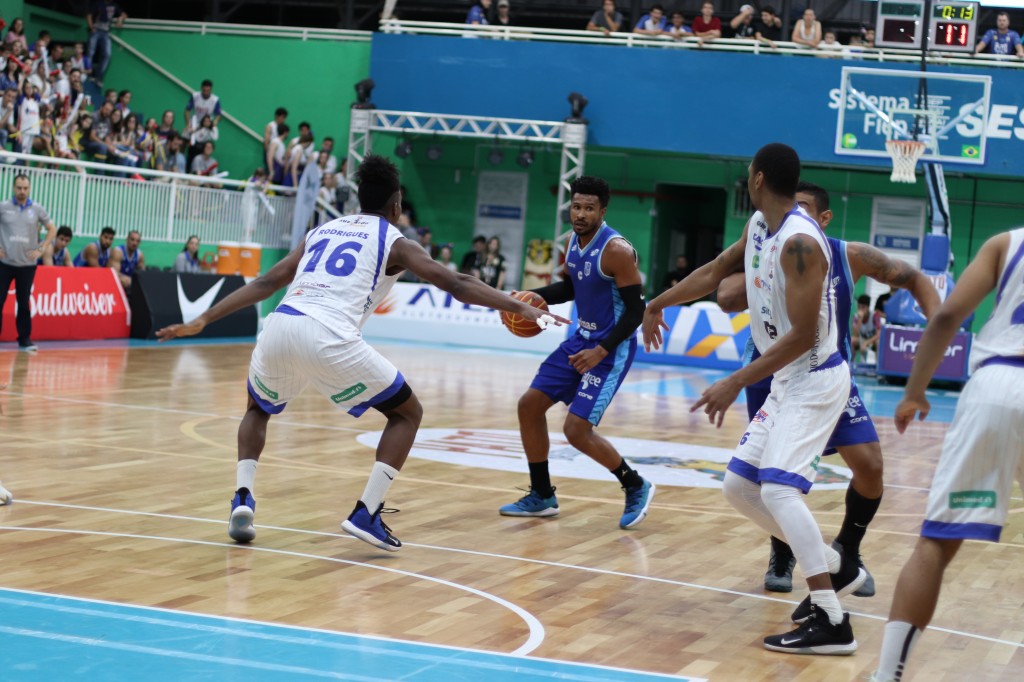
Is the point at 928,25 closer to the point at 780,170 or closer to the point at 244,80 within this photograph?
the point at 780,170

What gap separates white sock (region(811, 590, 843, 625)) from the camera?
5.29 metres

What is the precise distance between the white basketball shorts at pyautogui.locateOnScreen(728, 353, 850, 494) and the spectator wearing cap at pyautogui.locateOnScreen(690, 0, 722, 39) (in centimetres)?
1974

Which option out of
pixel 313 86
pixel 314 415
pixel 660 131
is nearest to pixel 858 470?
pixel 314 415

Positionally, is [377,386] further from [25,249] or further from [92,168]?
[92,168]

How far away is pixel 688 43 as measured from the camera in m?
24.5

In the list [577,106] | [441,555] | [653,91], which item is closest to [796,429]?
[441,555]

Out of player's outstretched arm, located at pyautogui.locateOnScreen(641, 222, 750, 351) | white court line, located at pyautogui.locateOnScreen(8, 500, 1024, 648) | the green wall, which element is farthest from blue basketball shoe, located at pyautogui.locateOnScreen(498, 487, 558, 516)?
the green wall

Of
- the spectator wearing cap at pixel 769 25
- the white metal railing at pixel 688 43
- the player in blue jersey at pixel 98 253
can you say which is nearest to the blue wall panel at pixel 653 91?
the white metal railing at pixel 688 43

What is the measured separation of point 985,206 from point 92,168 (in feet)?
54.0

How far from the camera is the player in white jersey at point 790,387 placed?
17.2 feet

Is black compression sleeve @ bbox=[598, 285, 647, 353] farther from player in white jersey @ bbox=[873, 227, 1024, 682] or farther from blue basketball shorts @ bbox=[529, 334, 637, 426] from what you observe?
player in white jersey @ bbox=[873, 227, 1024, 682]

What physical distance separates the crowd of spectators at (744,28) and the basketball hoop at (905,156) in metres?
4.13

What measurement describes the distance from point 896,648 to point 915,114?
16.8 metres

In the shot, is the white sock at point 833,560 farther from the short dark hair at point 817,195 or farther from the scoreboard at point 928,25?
the scoreboard at point 928,25
